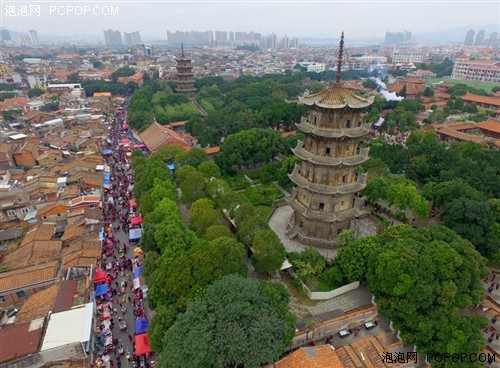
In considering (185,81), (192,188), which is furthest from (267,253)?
(185,81)

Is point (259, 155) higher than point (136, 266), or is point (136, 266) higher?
point (259, 155)

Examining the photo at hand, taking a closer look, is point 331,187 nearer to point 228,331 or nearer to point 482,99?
point 228,331

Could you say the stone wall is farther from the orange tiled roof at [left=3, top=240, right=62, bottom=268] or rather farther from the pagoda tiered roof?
the orange tiled roof at [left=3, top=240, right=62, bottom=268]

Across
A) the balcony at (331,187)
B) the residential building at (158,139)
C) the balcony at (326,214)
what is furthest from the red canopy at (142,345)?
the residential building at (158,139)

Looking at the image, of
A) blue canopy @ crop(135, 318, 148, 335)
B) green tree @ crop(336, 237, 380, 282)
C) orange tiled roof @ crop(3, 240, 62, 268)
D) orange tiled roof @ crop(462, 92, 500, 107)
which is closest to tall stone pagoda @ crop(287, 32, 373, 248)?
green tree @ crop(336, 237, 380, 282)

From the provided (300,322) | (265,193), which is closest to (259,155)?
(265,193)

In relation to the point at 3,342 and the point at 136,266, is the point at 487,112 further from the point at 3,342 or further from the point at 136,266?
the point at 3,342
